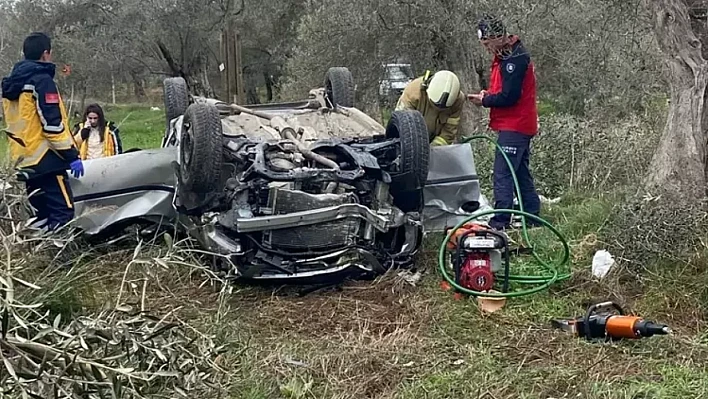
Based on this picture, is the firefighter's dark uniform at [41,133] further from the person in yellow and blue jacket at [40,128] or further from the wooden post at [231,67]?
the wooden post at [231,67]

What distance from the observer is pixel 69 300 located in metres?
4.02

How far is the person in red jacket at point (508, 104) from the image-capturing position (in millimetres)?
6203

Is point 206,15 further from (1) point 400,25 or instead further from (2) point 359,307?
(2) point 359,307

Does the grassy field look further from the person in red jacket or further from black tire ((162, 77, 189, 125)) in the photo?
black tire ((162, 77, 189, 125))

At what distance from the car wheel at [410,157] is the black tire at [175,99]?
221 cm

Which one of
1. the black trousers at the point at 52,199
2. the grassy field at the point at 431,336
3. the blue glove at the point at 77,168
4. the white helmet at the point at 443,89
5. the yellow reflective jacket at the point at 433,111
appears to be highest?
the white helmet at the point at 443,89

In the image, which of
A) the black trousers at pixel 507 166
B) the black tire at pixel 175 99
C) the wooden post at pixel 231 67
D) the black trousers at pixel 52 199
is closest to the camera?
the black trousers at pixel 52 199

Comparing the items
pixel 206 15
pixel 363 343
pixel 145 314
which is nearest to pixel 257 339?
pixel 363 343

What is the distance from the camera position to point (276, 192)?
4941 millimetres

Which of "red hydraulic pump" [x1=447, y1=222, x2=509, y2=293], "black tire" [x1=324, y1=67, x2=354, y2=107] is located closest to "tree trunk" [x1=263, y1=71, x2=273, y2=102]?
"black tire" [x1=324, y1=67, x2=354, y2=107]

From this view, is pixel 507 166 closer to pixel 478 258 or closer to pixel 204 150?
pixel 478 258

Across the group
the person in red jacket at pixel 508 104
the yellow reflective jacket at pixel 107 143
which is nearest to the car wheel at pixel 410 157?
the person in red jacket at pixel 508 104

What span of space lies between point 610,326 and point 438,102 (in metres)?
2.69

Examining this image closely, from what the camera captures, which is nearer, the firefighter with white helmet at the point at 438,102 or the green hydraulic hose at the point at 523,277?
the green hydraulic hose at the point at 523,277
